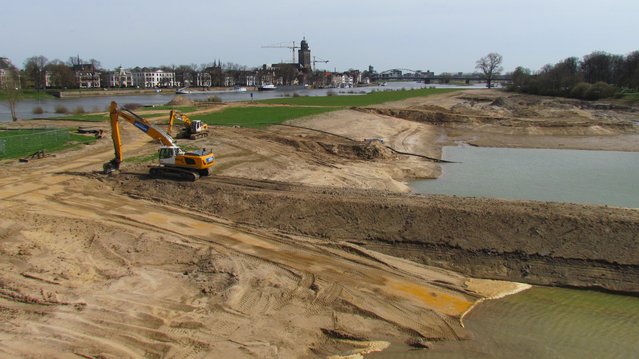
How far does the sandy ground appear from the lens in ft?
35.8

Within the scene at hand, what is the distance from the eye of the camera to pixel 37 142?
31031 millimetres

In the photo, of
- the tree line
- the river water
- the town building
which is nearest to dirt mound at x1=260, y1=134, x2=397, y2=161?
the river water

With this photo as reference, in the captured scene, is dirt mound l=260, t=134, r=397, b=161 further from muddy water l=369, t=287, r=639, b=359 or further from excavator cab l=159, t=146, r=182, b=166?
muddy water l=369, t=287, r=639, b=359

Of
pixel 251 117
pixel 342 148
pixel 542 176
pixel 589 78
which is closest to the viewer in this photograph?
pixel 542 176

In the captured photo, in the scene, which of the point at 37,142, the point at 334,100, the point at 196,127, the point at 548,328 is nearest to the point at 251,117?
the point at 196,127

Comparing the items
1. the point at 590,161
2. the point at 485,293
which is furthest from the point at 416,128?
the point at 485,293

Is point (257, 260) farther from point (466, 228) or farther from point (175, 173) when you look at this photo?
point (175, 173)

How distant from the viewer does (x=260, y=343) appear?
1059cm

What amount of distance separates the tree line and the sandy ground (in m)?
77.5

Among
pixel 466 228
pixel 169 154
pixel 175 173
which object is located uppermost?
pixel 169 154

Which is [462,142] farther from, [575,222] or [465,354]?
[465,354]

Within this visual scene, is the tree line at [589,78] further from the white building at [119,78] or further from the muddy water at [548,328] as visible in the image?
the white building at [119,78]

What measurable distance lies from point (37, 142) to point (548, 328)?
99.2 ft

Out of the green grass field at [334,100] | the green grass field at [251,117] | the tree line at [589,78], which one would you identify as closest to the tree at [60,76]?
the green grass field at [334,100]
